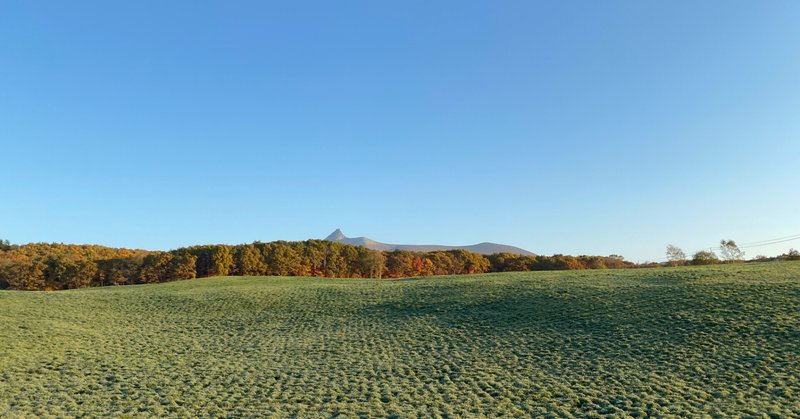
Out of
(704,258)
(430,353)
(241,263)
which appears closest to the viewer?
(430,353)

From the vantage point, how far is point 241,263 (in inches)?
3012

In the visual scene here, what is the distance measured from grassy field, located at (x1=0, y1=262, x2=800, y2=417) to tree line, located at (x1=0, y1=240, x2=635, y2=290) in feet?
141

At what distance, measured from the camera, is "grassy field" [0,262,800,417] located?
1292cm

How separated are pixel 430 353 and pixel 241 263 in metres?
63.6

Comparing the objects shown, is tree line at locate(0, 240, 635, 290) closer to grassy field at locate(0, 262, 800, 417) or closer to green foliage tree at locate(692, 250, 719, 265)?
green foliage tree at locate(692, 250, 719, 265)

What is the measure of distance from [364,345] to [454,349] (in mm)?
3965

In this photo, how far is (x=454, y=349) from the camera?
63.7ft

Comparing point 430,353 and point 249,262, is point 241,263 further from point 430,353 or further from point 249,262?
point 430,353

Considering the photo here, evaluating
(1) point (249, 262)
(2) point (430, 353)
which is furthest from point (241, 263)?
(2) point (430, 353)

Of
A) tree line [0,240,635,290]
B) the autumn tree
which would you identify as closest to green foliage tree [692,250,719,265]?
tree line [0,240,635,290]

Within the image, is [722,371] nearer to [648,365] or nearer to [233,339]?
[648,365]

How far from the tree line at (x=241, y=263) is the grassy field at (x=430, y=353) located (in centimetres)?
4285

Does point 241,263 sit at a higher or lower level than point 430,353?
higher

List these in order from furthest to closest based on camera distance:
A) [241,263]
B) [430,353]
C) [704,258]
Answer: [241,263] → [704,258] → [430,353]
